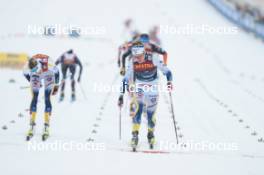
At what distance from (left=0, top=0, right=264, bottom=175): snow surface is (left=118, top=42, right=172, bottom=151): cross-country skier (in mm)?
844

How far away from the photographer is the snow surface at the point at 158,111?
810 centimetres

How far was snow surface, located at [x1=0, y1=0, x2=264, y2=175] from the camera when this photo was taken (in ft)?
26.6

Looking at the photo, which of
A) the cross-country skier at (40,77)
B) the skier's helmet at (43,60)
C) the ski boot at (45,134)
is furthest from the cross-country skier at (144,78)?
the ski boot at (45,134)

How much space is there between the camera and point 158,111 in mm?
12898

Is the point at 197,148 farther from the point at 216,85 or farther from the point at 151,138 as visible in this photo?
the point at 216,85

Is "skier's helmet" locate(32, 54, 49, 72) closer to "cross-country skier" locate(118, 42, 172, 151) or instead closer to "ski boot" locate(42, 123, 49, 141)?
"ski boot" locate(42, 123, 49, 141)

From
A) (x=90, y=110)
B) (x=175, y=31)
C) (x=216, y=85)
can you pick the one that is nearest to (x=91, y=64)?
(x=216, y=85)

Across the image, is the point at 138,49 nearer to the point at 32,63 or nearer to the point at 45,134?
the point at 32,63

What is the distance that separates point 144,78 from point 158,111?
4.21m

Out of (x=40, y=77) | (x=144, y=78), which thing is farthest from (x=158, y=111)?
(x=40, y=77)

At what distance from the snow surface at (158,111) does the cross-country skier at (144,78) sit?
84cm

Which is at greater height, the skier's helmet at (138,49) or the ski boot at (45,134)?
the skier's helmet at (138,49)

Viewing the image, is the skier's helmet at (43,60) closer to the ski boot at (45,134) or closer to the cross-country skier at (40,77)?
the cross-country skier at (40,77)

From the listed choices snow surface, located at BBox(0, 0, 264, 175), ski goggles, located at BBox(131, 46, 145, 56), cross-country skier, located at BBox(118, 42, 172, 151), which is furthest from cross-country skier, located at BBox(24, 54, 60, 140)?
ski goggles, located at BBox(131, 46, 145, 56)
